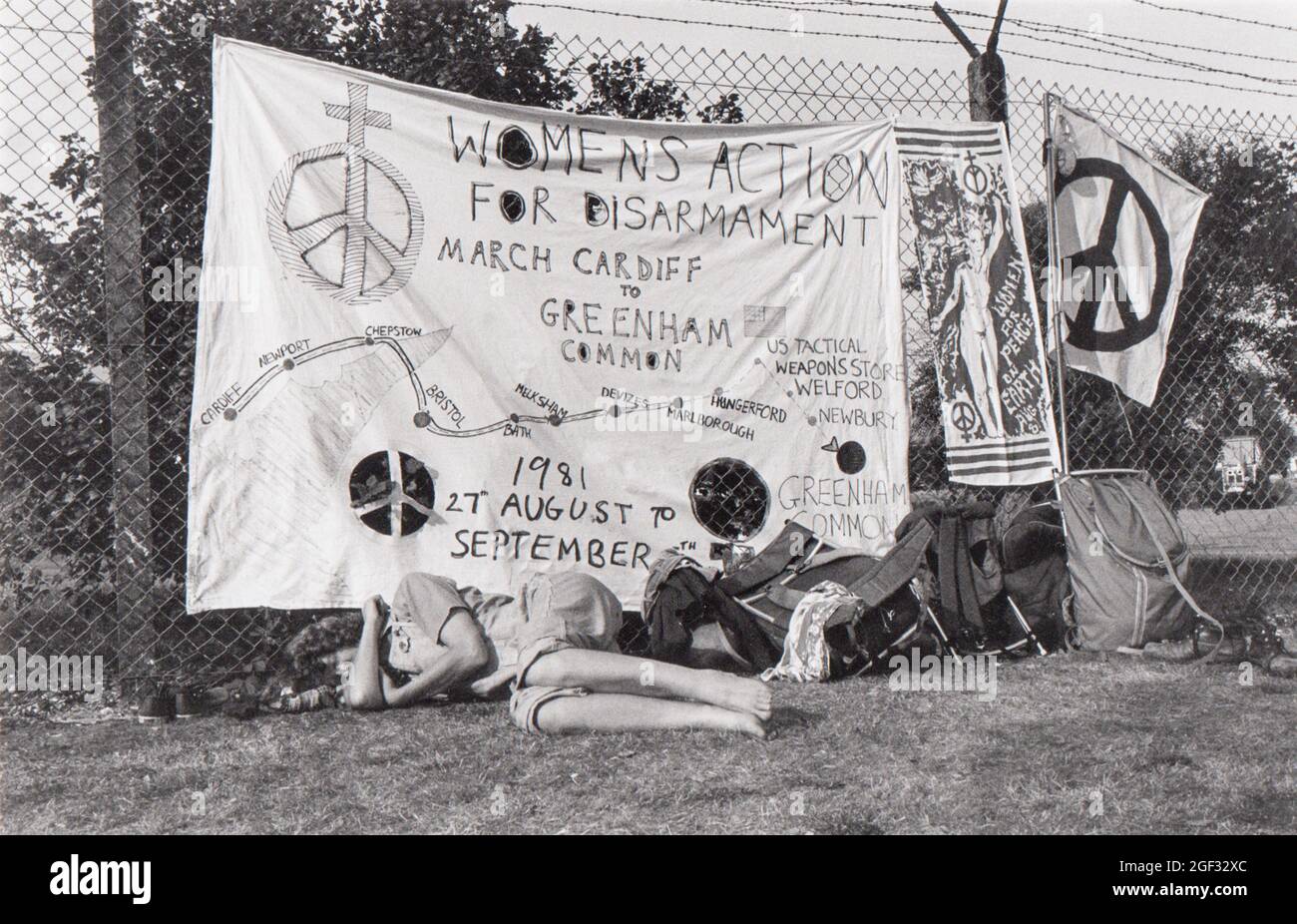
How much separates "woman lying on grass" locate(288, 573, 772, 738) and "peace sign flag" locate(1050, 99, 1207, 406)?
2625 millimetres

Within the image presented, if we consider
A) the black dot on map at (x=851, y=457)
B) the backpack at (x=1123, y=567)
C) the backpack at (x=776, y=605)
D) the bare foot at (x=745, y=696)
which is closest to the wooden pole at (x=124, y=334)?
the backpack at (x=776, y=605)

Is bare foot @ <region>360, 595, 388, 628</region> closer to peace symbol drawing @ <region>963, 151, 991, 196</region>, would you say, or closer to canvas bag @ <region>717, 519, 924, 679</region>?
canvas bag @ <region>717, 519, 924, 679</region>

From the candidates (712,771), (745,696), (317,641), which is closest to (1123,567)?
(745,696)

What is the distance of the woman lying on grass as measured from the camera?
3.15 m

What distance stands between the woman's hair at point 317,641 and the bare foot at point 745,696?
139cm

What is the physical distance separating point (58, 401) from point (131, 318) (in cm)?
46

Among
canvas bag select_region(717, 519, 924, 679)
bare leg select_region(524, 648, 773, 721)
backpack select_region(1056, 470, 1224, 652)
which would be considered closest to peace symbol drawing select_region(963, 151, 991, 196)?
backpack select_region(1056, 470, 1224, 652)

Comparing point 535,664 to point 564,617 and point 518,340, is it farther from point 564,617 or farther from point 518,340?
point 518,340

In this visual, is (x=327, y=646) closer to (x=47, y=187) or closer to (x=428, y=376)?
(x=428, y=376)

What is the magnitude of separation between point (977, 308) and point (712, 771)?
276 centimetres

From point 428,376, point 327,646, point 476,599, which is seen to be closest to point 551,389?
point 428,376

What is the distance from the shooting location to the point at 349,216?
3.95m

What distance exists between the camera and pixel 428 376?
399 centimetres

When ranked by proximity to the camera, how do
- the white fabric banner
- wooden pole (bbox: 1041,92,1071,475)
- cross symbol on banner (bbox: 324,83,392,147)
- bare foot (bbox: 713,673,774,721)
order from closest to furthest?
bare foot (bbox: 713,673,774,721)
the white fabric banner
cross symbol on banner (bbox: 324,83,392,147)
wooden pole (bbox: 1041,92,1071,475)
